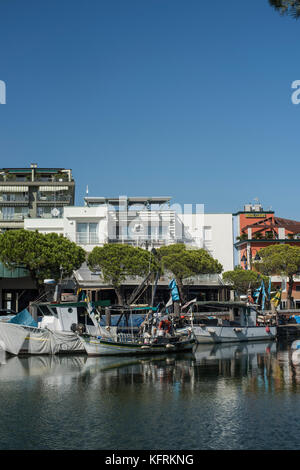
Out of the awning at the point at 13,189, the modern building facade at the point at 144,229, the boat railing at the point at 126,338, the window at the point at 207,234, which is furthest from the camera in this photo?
the window at the point at 207,234

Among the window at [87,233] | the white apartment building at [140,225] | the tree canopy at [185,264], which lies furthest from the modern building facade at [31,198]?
the tree canopy at [185,264]

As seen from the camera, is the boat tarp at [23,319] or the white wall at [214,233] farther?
the white wall at [214,233]

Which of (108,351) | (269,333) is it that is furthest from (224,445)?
(269,333)

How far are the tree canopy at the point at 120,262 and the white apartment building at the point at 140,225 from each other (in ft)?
24.4

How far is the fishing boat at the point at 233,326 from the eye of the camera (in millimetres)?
51250

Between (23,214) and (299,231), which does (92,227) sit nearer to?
(23,214)

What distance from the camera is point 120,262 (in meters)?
67.1

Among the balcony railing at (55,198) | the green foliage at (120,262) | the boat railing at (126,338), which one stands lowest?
the boat railing at (126,338)

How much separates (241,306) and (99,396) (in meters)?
30.3

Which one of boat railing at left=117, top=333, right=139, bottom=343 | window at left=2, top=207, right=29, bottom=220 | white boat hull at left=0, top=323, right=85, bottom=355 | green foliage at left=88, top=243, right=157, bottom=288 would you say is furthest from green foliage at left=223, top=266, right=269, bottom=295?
white boat hull at left=0, top=323, right=85, bottom=355

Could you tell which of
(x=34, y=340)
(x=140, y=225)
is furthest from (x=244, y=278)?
(x=34, y=340)

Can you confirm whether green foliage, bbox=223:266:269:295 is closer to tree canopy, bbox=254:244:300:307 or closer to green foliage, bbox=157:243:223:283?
tree canopy, bbox=254:244:300:307

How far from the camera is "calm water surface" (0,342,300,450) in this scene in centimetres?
1873

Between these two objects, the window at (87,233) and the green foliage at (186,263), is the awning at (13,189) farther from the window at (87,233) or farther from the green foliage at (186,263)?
the green foliage at (186,263)
